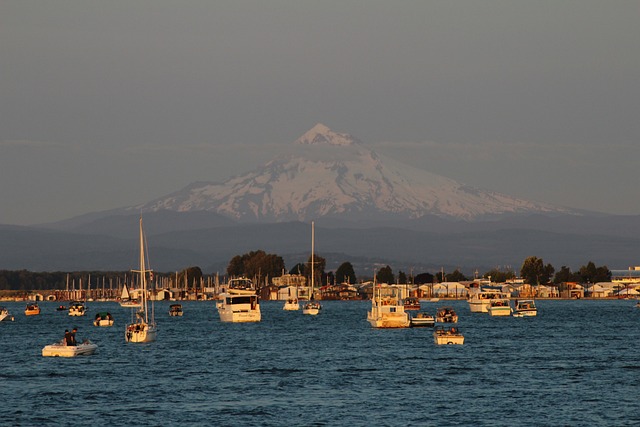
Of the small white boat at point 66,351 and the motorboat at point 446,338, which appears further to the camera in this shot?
the motorboat at point 446,338

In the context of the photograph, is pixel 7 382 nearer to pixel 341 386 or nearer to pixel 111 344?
pixel 341 386

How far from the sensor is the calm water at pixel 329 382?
70875mm

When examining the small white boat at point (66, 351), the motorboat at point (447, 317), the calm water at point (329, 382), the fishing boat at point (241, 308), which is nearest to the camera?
the calm water at point (329, 382)

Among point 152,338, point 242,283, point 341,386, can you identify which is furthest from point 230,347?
point 242,283

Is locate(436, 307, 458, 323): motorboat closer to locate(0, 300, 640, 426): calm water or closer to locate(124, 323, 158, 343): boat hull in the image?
locate(0, 300, 640, 426): calm water

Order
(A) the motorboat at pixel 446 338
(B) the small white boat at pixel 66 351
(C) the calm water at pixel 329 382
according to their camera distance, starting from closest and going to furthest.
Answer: (C) the calm water at pixel 329 382, (B) the small white boat at pixel 66 351, (A) the motorboat at pixel 446 338

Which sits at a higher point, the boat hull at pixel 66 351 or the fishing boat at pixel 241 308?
the fishing boat at pixel 241 308

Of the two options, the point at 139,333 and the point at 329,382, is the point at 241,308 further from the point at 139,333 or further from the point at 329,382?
the point at 329,382

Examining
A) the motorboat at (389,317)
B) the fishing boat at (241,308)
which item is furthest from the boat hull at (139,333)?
the fishing boat at (241,308)

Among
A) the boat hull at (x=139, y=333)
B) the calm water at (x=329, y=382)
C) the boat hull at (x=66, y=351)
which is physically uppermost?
the boat hull at (x=139, y=333)

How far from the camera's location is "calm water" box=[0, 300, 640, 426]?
2790 inches

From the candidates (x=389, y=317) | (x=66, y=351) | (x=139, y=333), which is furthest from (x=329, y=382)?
(x=389, y=317)

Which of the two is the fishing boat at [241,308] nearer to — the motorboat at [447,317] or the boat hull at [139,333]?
the motorboat at [447,317]

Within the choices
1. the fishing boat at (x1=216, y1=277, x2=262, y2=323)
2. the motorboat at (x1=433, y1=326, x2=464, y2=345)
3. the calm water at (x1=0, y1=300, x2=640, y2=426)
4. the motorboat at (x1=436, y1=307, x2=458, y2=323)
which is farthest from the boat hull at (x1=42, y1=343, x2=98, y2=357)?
the motorboat at (x1=436, y1=307, x2=458, y2=323)
